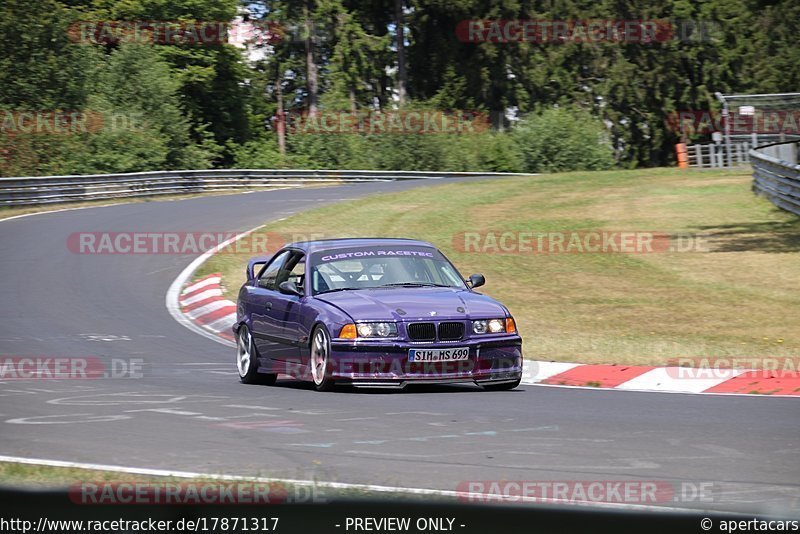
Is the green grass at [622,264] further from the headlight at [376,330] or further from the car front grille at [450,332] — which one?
the headlight at [376,330]

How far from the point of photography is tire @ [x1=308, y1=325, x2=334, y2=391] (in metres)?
10.4

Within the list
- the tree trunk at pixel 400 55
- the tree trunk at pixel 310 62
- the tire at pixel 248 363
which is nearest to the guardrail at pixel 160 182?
the tree trunk at pixel 310 62

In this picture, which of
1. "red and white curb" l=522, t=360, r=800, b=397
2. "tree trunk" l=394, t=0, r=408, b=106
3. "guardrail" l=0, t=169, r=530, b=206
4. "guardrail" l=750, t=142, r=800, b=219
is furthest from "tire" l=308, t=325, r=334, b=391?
"tree trunk" l=394, t=0, r=408, b=106

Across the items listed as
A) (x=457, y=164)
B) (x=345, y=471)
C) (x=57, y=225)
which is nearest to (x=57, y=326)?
(x=345, y=471)

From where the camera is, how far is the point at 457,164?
55844 mm

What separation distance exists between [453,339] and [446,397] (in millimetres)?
529

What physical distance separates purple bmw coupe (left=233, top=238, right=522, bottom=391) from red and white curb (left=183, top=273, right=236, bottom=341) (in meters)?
3.87

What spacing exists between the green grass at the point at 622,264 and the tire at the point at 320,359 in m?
3.05

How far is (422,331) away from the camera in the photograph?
33.8 feet

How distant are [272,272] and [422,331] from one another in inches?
102

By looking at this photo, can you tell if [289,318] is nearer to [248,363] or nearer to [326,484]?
[248,363]

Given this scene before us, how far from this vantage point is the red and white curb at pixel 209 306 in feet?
54.4

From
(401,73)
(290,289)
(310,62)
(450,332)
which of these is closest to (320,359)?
(290,289)

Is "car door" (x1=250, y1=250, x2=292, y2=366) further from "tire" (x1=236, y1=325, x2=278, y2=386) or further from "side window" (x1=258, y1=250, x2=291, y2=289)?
"tire" (x1=236, y1=325, x2=278, y2=386)
